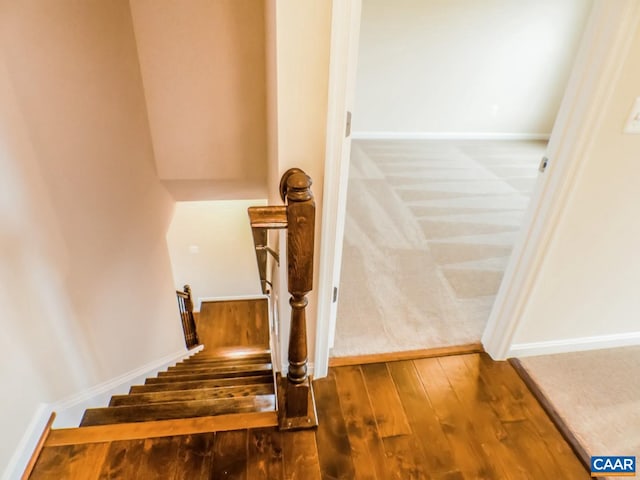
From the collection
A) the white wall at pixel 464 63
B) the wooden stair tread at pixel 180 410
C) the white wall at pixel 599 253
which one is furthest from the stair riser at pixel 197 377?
the white wall at pixel 464 63

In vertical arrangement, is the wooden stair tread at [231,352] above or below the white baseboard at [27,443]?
below

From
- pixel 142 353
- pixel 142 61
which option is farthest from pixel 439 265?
pixel 142 61

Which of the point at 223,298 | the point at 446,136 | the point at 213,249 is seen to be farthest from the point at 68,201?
the point at 446,136

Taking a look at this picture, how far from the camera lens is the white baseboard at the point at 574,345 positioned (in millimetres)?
1878

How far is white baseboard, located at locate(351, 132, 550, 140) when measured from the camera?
533 cm

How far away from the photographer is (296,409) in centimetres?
153

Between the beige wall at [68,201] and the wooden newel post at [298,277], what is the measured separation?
3.18 feet

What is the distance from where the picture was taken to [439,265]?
2.62 m

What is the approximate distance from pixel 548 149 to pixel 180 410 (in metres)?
1.81

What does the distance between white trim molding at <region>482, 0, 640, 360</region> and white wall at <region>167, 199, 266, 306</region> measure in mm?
3744

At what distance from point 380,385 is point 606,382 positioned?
3.42 feet

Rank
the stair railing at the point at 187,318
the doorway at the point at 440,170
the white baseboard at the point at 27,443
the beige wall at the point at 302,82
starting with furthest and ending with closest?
the stair railing at the point at 187,318 → the doorway at the point at 440,170 → the white baseboard at the point at 27,443 → the beige wall at the point at 302,82

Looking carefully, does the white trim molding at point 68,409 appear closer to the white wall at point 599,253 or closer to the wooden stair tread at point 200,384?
the wooden stair tread at point 200,384

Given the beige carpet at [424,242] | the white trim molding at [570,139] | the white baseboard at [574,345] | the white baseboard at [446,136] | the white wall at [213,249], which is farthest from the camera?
the white baseboard at [446,136]
